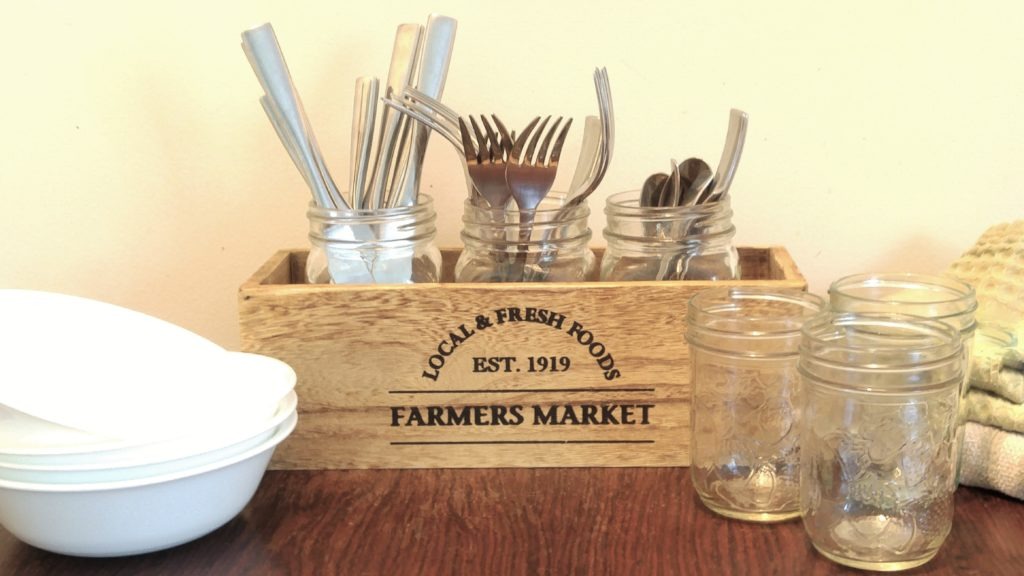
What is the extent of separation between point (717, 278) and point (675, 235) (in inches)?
1.7

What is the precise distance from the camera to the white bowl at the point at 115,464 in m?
0.55

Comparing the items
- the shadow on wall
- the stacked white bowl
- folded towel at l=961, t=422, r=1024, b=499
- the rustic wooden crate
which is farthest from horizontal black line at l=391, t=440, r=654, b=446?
the shadow on wall

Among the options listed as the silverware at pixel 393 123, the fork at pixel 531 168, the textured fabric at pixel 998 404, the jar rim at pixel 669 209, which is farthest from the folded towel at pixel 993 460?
the silverware at pixel 393 123

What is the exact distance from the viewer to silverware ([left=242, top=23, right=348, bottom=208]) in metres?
0.69

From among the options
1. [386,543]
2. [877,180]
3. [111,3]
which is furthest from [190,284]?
[877,180]

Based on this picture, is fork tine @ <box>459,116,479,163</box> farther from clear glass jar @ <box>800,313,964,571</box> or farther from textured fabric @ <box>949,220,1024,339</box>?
textured fabric @ <box>949,220,1024,339</box>

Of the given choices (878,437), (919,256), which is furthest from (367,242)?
(919,256)

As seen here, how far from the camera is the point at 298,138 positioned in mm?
710

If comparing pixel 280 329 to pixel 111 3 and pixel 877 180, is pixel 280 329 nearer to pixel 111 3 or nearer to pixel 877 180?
pixel 111 3

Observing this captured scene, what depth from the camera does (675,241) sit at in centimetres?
71

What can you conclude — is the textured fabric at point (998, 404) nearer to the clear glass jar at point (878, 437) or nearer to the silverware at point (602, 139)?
the clear glass jar at point (878, 437)

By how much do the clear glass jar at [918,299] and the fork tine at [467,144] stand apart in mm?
258

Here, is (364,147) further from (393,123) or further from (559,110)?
(559,110)

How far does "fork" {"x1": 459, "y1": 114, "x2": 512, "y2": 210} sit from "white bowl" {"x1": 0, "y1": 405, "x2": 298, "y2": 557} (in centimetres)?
23
